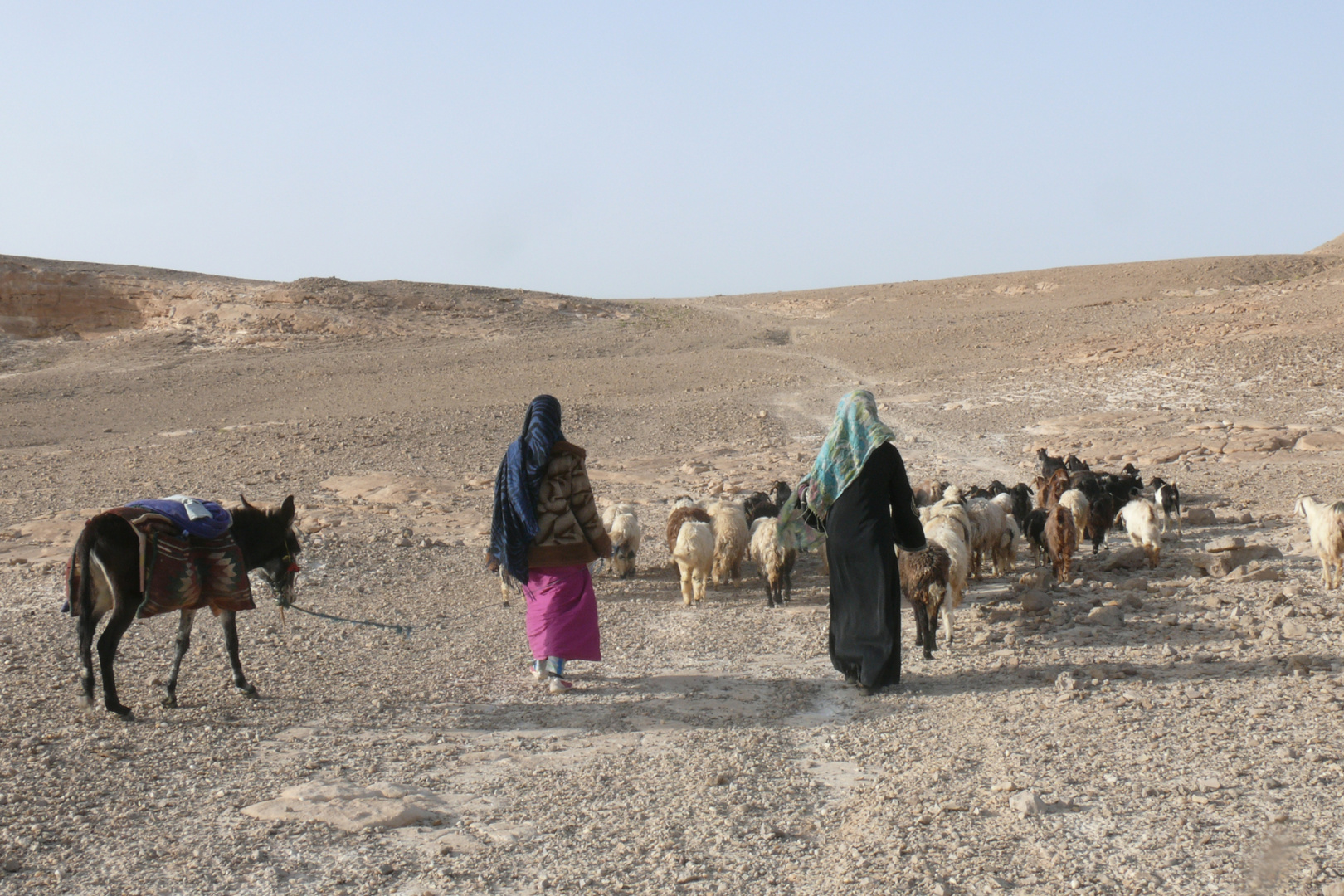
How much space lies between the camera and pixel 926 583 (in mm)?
7023

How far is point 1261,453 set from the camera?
1569cm

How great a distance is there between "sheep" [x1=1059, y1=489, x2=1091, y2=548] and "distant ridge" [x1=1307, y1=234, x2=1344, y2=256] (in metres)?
55.1

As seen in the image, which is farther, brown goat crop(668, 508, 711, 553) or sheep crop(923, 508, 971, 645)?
brown goat crop(668, 508, 711, 553)

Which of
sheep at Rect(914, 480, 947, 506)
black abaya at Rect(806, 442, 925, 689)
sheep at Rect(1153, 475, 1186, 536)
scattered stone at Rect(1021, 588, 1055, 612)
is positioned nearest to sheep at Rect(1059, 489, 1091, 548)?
sheep at Rect(1153, 475, 1186, 536)

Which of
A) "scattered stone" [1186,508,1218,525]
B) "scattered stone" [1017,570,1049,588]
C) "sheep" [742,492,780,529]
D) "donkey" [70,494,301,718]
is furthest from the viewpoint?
"scattered stone" [1186,508,1218,525]

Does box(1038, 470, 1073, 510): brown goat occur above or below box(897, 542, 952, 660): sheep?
above

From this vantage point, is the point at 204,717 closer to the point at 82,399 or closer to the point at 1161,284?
the point at 82,399

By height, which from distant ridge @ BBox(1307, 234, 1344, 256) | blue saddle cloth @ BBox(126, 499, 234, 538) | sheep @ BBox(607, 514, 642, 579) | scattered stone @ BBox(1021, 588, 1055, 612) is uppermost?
distant ridge @ BBox(1307, 234, 1344, 256)

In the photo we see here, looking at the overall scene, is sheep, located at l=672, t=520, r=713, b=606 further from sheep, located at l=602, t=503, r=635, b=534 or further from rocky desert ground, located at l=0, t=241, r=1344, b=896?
sheep, located at l=602, t=503, r=635, b=534

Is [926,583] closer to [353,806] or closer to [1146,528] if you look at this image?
[1146,528]

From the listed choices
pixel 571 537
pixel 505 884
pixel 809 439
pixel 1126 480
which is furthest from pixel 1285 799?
pixel 809 439

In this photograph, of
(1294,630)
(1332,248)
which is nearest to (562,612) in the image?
(1294,630)

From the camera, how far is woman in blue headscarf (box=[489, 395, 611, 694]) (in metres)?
6.52

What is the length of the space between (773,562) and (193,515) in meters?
4.54
